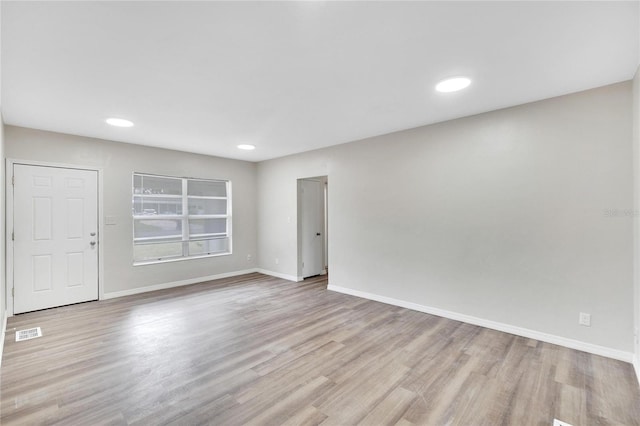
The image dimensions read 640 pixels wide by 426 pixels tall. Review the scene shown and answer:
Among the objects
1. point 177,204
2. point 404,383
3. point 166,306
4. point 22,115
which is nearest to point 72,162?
point 22,115

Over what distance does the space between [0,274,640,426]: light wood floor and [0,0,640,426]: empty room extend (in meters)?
0.02

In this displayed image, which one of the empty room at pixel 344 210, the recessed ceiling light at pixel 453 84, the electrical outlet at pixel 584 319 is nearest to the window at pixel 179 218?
the empty room at pixel 344 210

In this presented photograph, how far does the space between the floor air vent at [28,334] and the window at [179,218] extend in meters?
1.62

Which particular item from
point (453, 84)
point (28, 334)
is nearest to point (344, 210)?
point (453, 84)

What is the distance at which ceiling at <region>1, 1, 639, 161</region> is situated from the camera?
1.65 meters

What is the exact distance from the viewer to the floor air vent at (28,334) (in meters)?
3.09

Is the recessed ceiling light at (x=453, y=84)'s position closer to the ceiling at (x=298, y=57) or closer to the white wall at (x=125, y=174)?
the ceiling at (x=298, y=57)

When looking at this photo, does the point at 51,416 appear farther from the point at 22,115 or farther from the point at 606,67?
the point at 606,67

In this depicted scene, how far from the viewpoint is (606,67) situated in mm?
2301

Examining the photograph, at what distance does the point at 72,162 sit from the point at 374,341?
16.0 ft

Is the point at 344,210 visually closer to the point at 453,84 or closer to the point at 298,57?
the point at 453,84

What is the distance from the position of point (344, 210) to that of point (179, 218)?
311cm

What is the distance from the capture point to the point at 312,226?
236 inches

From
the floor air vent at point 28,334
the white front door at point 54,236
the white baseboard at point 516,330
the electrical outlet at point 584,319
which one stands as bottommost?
the floor air vent at point 28,334
